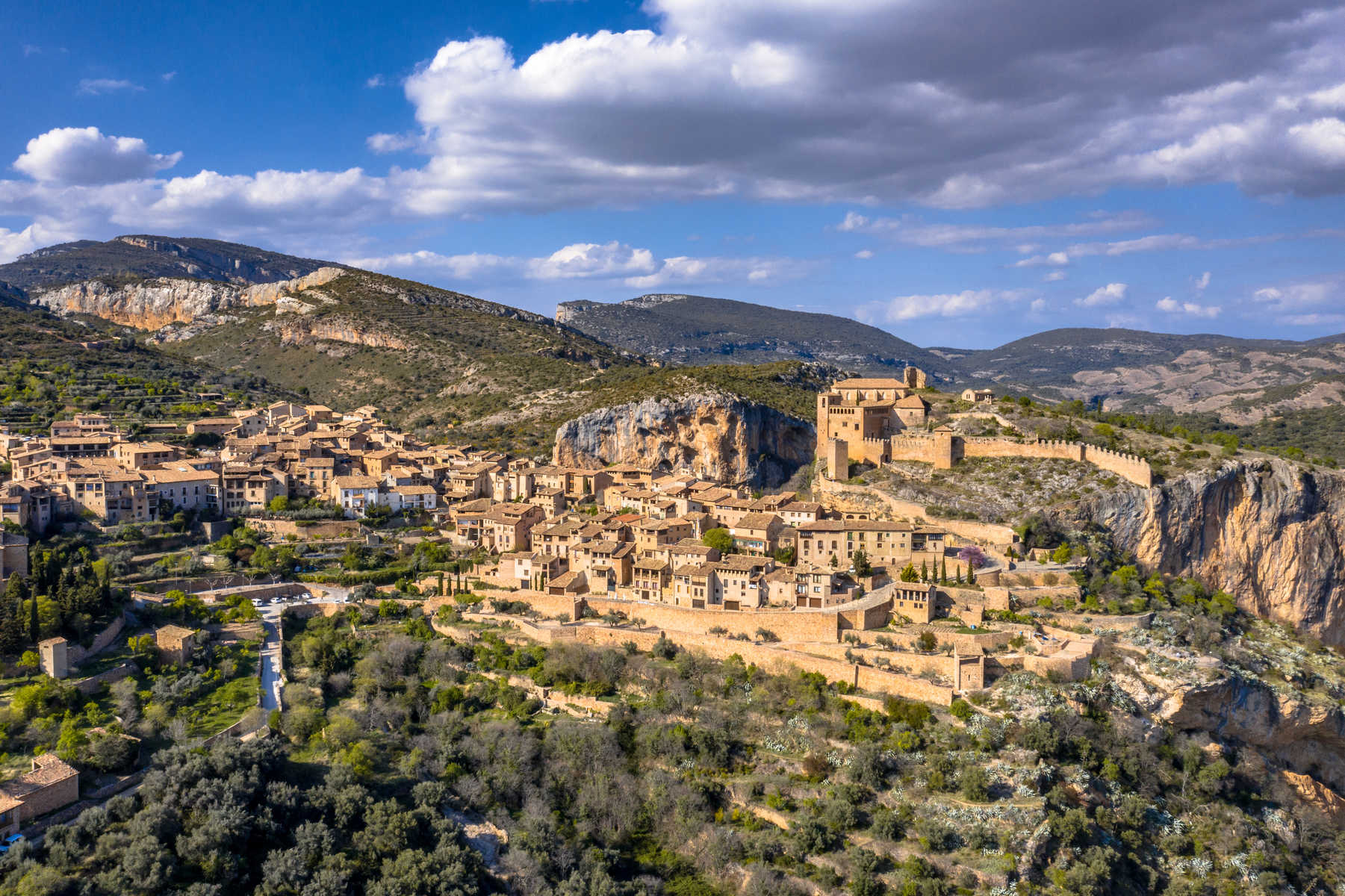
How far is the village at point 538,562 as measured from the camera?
28.2m

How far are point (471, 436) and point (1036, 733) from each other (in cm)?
5084

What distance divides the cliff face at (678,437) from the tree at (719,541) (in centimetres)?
2382

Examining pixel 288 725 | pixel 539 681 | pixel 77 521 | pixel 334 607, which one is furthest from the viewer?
pixel 77 521

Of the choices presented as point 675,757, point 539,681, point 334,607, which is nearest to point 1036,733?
point 675,757

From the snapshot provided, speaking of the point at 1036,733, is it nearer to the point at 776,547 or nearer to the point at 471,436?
the point at 776,547

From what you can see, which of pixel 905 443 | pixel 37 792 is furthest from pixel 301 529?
pixel 905 443

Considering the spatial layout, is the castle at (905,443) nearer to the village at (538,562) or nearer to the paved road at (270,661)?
the village at (538,562)

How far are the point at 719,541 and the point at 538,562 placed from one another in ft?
22.6

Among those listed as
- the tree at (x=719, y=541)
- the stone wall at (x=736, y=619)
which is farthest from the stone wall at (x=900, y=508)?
the stone wall at (x=736, y=619)

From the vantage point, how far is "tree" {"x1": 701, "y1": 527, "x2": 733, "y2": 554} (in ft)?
114

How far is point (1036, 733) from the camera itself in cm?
2481

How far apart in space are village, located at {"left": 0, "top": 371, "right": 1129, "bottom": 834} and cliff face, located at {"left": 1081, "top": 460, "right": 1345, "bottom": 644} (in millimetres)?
6337

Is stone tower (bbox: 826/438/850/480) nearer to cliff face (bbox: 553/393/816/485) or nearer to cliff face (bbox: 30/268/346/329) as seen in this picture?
cliff face (bbox: 553/393/816/485)

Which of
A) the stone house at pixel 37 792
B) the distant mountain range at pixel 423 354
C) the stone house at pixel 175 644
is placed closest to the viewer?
the stone house at pixel 37 792
